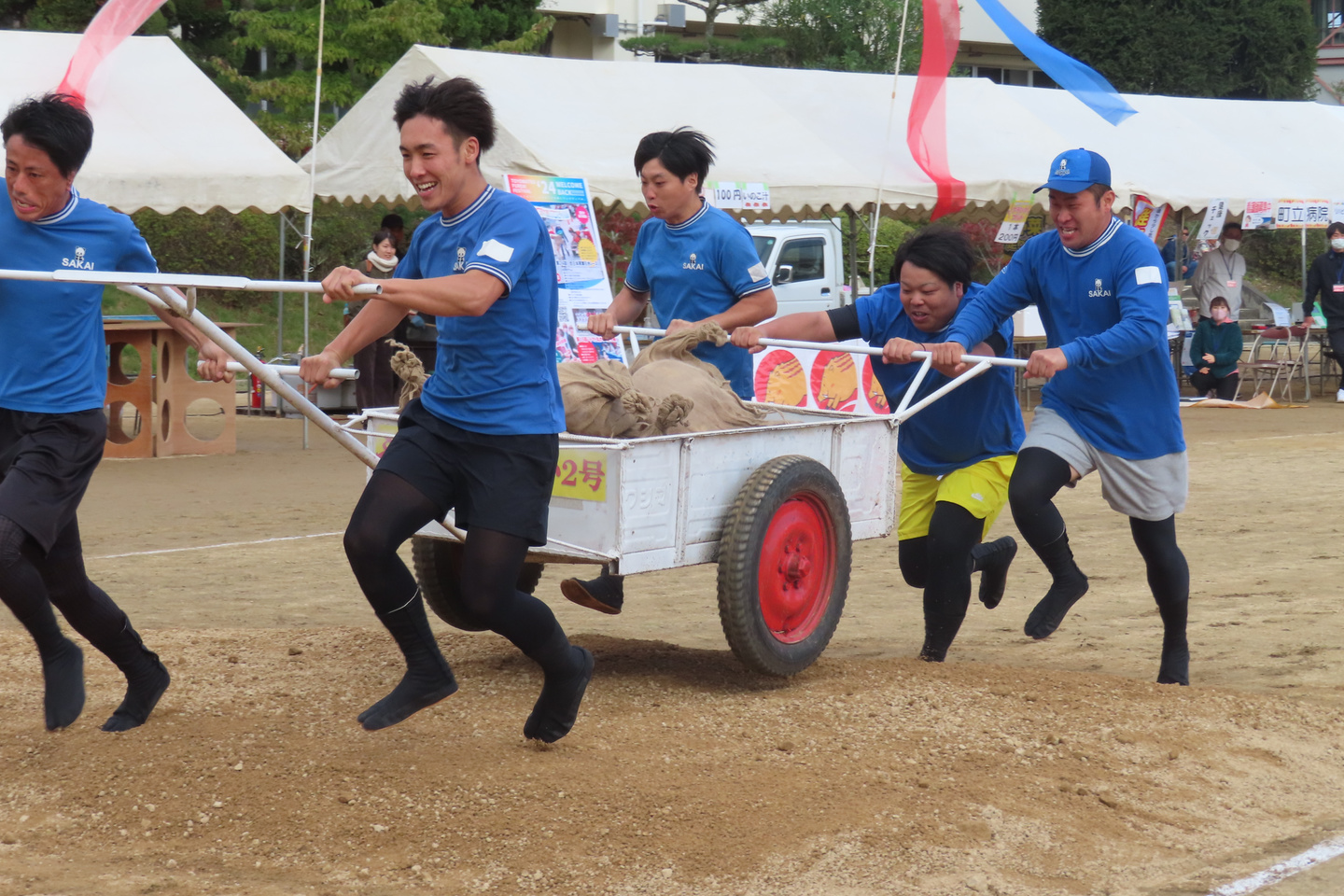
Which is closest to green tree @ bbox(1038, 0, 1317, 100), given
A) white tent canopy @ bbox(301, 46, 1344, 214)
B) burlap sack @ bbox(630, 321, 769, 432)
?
white tent canopy @ bbox(301, 46, 1344, 214)

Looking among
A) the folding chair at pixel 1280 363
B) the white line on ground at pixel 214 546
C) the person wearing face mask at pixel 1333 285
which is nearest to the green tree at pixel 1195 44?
the folding chair at pixel 1280 363

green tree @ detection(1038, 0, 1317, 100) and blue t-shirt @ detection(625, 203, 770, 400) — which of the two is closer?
blue t-shirt @ detection(625, 203, 770, 400)

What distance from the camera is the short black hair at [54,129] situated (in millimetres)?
4086

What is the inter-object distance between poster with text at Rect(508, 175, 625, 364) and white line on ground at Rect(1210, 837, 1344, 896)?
767 centimetres

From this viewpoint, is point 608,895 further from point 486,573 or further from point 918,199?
point 918,199

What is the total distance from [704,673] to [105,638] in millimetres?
1972

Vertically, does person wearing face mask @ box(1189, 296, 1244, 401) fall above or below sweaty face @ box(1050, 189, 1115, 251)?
below

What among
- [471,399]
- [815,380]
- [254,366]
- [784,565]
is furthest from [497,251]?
[815,380]

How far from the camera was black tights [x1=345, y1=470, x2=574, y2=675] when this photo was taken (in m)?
3.91

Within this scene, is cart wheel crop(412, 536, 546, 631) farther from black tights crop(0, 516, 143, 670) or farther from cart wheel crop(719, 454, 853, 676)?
black tights crop(0, 516, 143, 670)

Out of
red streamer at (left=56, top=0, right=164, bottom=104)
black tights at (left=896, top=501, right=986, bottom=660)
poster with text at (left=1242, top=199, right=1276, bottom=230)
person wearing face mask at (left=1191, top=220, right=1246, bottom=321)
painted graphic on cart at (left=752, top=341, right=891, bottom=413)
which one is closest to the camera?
black tights at (left=896, top=501, right=986, bottom=660)

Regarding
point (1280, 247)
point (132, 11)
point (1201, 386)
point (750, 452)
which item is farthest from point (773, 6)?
point (750, 452)

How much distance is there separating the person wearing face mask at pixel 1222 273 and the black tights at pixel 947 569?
1318cm

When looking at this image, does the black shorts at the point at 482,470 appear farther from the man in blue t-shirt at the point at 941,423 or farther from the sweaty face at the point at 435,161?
the man in blue t-shirt at the point at 941,423
